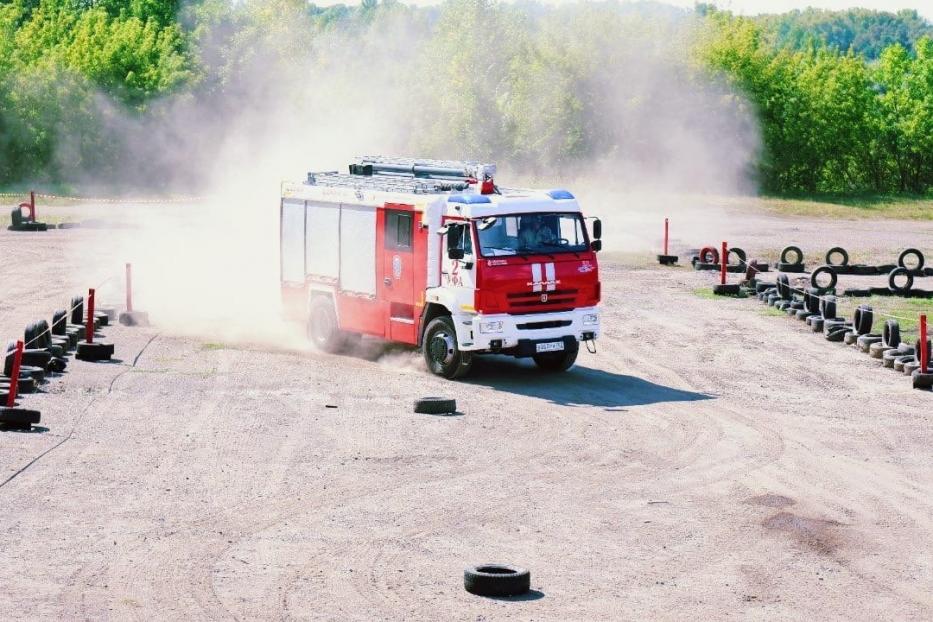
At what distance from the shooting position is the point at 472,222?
896 inches

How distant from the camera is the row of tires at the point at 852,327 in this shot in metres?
24.6

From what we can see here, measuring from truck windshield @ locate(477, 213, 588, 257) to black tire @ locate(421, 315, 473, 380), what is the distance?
147 centimetres

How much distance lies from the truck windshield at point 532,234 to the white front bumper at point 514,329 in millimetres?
986

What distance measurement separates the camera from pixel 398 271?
24.3m

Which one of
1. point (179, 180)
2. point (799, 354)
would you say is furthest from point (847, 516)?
point (179, 180)

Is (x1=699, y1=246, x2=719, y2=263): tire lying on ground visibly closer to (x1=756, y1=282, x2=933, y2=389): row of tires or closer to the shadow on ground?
(x1=756, y1=282, x2=933, y2=389): row of tires

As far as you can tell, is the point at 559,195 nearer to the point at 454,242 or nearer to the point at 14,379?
the point at 454,242

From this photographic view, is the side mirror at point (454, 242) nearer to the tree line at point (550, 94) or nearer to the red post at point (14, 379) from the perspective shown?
the red post at point (14, 379)

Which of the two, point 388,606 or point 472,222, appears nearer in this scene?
point 388,606

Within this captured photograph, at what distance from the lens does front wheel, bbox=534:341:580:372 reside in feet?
79.7

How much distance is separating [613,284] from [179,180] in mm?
39296

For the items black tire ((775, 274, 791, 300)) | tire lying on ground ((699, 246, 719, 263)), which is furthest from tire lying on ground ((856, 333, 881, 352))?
tire lying on ground ((699, 246, 719, 263))

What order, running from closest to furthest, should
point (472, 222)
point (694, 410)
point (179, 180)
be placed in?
point (694, 410) → point (472, 222) → point (179, 180)

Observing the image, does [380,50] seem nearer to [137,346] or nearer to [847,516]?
[137,346]
